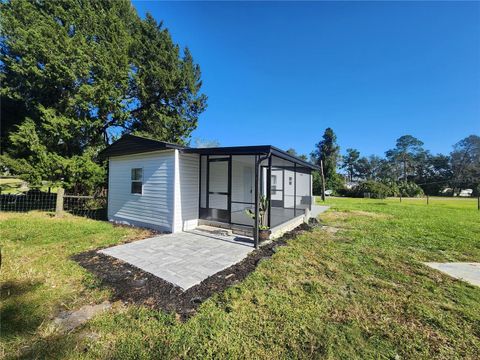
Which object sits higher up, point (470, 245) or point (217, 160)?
point (217, 160)

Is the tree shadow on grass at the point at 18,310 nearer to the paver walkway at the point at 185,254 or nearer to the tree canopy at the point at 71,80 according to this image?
the paver walkway at the point at 185,254

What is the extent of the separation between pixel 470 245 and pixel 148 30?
63.2 ft

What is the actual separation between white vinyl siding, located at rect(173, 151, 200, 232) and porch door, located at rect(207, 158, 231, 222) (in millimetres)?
485

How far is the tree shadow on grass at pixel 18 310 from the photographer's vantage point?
2436 millimetres

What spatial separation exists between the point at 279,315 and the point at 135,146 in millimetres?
7059

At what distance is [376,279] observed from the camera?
12.7 feet

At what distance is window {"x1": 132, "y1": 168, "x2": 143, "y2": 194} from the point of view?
7.88 meters

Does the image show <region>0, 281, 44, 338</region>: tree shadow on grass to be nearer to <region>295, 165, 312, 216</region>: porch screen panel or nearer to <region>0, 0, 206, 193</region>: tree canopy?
<region>0, 0, 206, 193</region>: tree canopy

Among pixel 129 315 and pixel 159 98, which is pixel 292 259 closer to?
pixel 129 315

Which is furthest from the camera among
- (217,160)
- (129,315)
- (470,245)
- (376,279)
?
(217,160)

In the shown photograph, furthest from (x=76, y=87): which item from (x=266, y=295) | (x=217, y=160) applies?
(x=266, y=295)

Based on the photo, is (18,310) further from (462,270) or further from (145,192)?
(462,270)

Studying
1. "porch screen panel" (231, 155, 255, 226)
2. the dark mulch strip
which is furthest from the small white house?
the dark mulch strip

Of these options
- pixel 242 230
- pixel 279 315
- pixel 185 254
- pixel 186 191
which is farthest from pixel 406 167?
pixel 279 315
